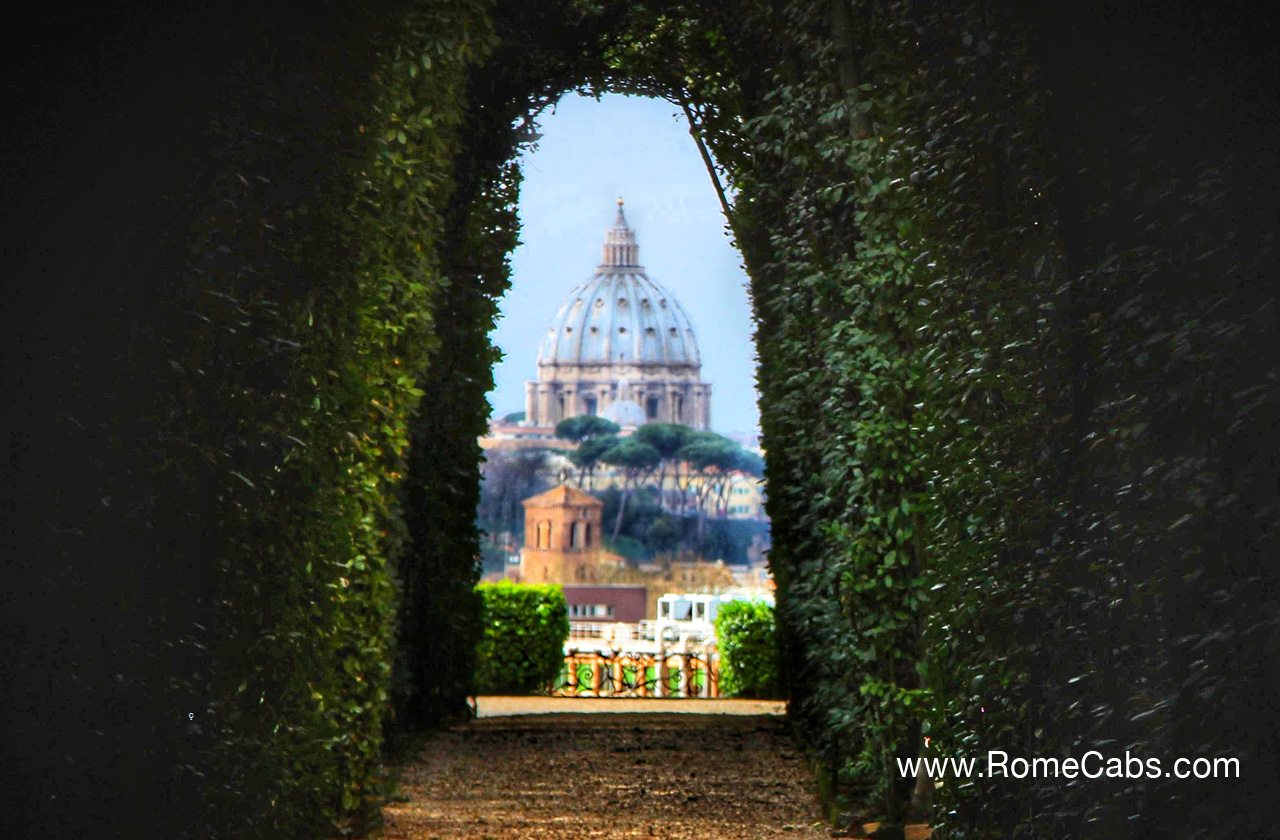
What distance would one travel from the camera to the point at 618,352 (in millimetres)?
111188

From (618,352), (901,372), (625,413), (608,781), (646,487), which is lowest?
(608,781)

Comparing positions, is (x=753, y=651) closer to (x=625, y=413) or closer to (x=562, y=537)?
(x=562, y=537)

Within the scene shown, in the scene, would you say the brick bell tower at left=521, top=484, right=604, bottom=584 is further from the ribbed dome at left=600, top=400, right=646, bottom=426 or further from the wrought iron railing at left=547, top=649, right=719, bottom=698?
the wrought iron railing at left=547, top=649, right=719, bottom=698

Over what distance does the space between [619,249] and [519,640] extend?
10290 cm

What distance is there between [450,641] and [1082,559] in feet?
25.3

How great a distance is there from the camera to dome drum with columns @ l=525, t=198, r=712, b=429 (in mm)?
104312

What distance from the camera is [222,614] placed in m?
3.59

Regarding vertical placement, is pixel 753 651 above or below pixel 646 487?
below

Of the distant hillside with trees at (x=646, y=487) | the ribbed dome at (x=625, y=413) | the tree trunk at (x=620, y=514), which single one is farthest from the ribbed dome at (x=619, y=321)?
the tree trunk at (x=620, y=514)

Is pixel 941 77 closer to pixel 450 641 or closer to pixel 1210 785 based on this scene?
pixel 1210 785

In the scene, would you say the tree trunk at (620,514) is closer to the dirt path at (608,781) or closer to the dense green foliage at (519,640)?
the dense green foliage at (519,640)

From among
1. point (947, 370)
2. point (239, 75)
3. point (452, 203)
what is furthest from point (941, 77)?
point (452, 203)

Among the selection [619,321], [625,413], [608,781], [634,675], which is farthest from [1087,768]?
[619,321]

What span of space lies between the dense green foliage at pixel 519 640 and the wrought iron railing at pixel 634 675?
0.35 m
